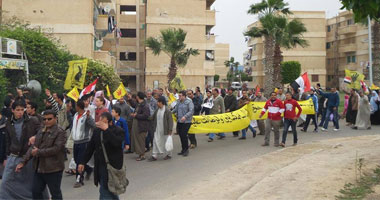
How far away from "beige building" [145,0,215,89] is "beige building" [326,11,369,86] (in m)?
22.2

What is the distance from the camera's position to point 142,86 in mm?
47500

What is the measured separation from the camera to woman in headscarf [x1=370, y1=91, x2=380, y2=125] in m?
18.2

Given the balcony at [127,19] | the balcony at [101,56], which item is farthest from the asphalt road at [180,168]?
the balcony at [127,19]

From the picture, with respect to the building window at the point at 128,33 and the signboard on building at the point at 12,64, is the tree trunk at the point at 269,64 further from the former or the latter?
the building window at the point at 128,33

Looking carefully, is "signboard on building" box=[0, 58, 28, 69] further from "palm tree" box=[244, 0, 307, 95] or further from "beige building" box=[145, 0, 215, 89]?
"beige building" box=[145, 0, 215, 89]

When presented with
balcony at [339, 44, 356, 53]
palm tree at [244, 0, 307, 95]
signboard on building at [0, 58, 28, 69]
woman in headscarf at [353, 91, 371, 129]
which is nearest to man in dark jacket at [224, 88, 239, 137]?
woman in headscarf at [353, 91, 371, 129]

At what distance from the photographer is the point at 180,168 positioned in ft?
31.1

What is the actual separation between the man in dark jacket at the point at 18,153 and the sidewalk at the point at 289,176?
96.8 inches

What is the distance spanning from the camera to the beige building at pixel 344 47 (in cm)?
5684

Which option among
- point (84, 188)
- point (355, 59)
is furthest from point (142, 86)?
point (84, 188)

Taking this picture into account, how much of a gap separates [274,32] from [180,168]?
847 inches

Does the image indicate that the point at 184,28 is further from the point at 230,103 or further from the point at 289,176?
the point at 289,176

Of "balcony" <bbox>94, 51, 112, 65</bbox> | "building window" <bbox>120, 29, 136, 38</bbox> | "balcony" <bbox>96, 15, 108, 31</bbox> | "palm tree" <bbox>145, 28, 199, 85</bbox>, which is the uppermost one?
"building window" <bbox>120, 29, 136, 38</bbox>

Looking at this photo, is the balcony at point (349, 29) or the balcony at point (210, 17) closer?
the balcony at point (210, 17)
